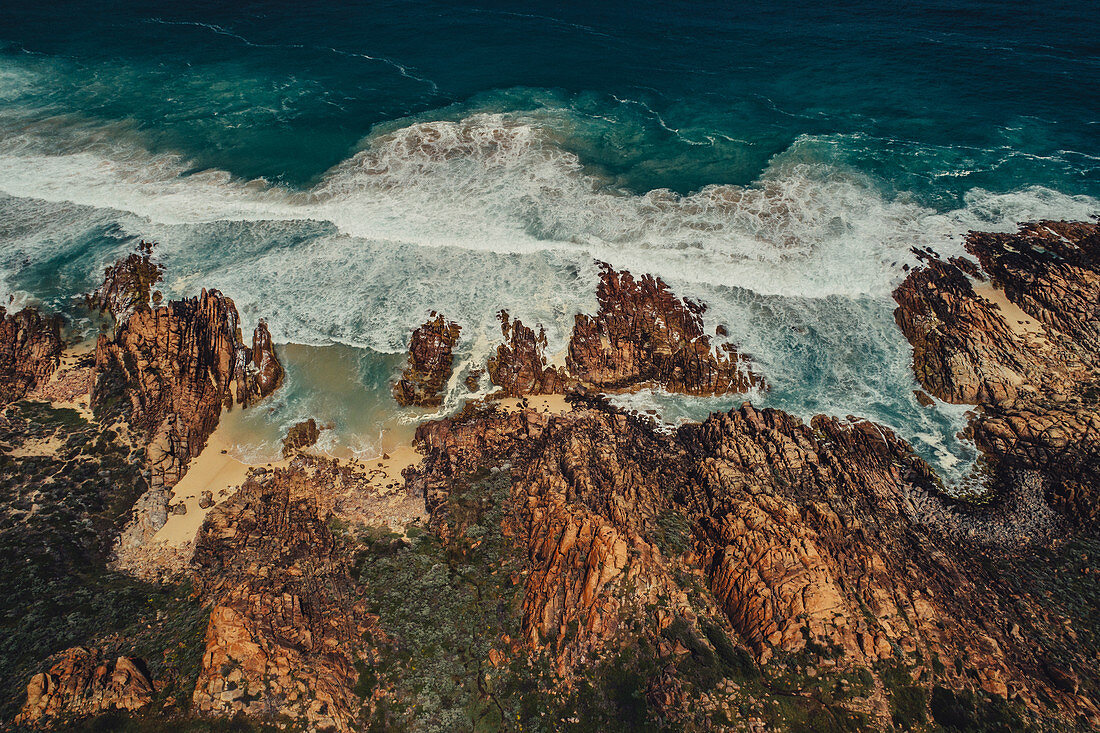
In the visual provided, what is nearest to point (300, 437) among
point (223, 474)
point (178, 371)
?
point (223, 474)

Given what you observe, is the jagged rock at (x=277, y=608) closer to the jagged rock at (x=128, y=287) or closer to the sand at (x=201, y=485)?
the sand at (x=201, y=485)

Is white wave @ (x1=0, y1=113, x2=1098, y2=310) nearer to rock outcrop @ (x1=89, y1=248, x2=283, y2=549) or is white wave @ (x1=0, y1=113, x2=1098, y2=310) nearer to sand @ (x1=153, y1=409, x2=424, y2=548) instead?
rock outcrop @ (x1=89, y1=248, x2=283, y2=549)

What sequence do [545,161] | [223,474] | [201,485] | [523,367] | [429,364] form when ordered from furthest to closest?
[545,161] < [429,364] < [523,367] < [223,474] < [201,485]

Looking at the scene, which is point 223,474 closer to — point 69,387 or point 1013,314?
point 69,387

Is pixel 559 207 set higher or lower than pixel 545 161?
lower

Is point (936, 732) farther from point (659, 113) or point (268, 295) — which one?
point (659, 113)

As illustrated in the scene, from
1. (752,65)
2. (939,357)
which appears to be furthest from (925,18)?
(939,357)
